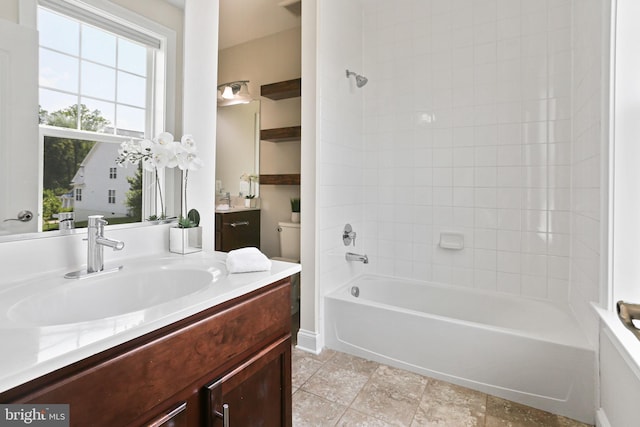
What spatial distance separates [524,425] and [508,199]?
1.45m

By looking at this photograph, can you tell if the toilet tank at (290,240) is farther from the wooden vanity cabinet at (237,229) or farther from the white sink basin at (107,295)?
the white sink basin at (107,295)

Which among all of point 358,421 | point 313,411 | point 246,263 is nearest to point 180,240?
point 246,263

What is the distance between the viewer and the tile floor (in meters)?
1.60

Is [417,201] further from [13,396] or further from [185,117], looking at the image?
[13,396]

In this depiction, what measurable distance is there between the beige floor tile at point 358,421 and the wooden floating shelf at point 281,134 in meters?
2.12

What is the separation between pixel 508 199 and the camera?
2395 mm

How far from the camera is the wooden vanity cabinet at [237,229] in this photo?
2.78 metres

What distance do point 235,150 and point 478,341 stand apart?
264 cm

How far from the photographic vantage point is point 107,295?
1019 millimetres

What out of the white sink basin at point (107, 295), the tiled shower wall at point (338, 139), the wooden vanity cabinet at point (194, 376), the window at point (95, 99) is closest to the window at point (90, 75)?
the window at point (95, 99)

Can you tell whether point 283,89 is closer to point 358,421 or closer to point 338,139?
point 338,139

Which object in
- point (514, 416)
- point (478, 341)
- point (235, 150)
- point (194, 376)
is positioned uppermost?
point (235, 150)

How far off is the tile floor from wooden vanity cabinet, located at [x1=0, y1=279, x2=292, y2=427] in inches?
23.6

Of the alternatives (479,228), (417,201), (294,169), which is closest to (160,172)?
(294,169)
